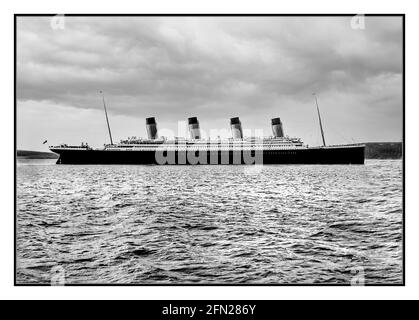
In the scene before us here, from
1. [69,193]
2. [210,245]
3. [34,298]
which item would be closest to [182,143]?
[69,193]

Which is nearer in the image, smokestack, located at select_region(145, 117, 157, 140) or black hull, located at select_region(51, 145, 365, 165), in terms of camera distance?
black hull, located at select_region(51, 145, 365, 165)

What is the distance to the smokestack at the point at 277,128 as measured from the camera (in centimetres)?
6225

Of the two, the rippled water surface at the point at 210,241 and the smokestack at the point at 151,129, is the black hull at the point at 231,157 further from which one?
the rippled water surface at the point at 210,241

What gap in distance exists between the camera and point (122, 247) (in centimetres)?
964

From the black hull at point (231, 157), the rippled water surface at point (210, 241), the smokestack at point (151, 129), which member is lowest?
the rippled water surface at point (210, 241)

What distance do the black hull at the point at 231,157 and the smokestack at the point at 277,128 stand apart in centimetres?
355

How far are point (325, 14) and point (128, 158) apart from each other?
56443 millimetres

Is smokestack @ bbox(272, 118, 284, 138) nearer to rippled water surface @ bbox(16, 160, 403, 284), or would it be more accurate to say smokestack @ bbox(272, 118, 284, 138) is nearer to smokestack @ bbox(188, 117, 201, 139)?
smokestack @ bbox(188, 117, 201, 139)

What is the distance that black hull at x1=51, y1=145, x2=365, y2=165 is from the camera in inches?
2327

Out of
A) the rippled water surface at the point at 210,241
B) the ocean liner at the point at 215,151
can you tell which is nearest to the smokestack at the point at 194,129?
the ocean liner at the point at 215,151

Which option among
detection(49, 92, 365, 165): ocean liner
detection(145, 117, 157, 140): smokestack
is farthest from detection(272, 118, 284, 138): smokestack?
detection(145, 117, 157, 140): smokestack

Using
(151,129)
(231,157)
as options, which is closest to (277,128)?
(231,157)

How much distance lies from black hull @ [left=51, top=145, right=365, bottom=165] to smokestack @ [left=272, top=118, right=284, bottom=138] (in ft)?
11.7

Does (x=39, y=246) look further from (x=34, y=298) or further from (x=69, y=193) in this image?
(x=69, y=193)
